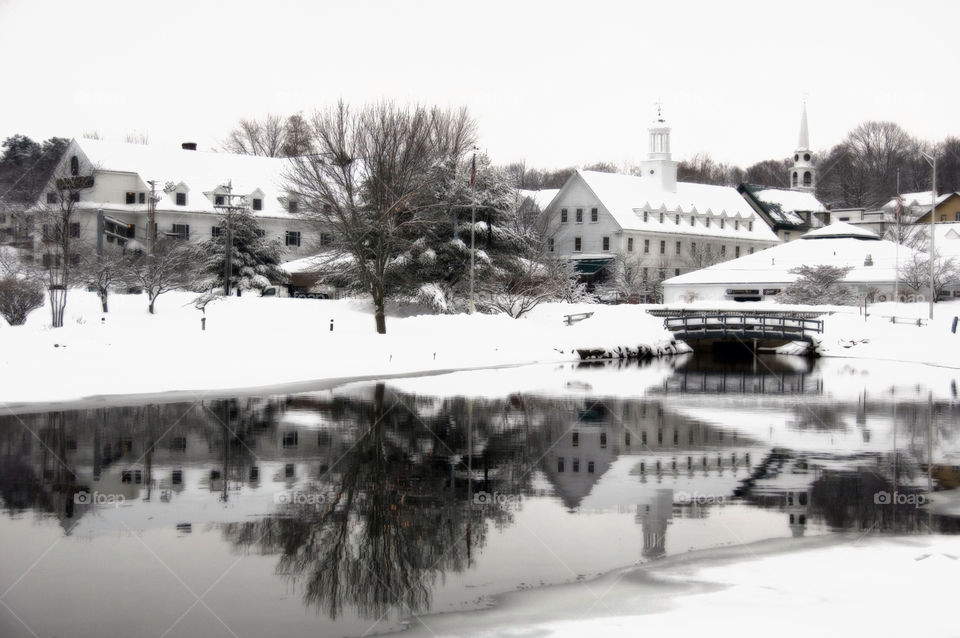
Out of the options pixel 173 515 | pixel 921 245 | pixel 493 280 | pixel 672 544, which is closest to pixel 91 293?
pixel 493 280

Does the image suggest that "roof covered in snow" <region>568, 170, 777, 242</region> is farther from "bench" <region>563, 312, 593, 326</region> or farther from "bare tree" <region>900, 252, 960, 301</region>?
"bench" <region>563, 312, 593, 326</region>

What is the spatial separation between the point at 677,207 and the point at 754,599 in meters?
90.3

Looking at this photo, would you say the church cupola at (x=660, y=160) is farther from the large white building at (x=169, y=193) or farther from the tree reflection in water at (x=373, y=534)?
the tree reflection in water at (x=373, y=534)

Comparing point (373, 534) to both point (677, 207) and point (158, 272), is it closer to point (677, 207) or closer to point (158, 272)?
point (158, 272)

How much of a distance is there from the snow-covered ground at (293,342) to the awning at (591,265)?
20.7m

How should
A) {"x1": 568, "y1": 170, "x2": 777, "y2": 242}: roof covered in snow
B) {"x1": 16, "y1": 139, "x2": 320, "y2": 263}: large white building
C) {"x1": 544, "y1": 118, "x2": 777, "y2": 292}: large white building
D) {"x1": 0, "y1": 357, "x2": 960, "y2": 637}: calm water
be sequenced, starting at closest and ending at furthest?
{"x1": 0, "y1": 357, "x2": 960, "y2": 637}: calm water
{"x1": 16, "y1": 139, "x2": 320, "y2": 263}: large white building
{"x1": 544, "y1": 118, "x2": 777, "y2": 292}: large white building
{"x1": 568, "y1": 170, "x2": 777, "y2": 242}: roof covered in snow

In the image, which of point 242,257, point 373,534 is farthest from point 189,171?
point 373,534

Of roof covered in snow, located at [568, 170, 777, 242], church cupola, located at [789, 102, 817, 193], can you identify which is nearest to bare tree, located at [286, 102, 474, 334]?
roof covered in snow, located at [568, 170, 777, 242]

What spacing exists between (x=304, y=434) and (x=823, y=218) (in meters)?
102

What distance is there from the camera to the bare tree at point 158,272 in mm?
57719

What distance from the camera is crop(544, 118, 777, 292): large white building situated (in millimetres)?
93812

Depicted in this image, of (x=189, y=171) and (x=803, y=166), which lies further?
(x=803, y=166)

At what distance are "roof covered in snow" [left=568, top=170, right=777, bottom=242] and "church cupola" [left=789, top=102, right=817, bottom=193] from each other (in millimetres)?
19093

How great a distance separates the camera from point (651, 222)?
3787 inches
